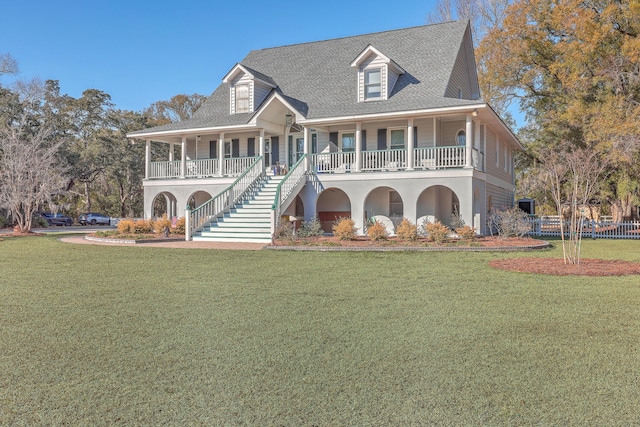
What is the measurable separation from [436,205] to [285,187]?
6418 millimetres

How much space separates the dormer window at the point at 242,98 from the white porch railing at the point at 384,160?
23.3 ft

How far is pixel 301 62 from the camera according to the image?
26.2 meters

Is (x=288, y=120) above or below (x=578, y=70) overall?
below

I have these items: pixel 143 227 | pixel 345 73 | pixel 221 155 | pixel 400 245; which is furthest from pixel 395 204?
pixel 143 227

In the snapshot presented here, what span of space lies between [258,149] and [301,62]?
18.9 ft

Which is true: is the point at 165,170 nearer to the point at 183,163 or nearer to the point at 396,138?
the point at 183,163

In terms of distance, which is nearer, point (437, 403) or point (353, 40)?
point (437, 403)

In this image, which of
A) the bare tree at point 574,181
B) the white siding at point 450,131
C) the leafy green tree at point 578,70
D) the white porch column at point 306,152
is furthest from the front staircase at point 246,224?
the leafy green tree at point 578,70

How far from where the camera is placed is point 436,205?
20.8 metres

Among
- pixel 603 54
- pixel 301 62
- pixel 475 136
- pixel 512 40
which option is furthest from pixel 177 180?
pixel 603 54

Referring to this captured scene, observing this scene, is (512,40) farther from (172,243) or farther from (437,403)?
(437,403)

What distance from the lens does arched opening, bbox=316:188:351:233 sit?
72.4ft

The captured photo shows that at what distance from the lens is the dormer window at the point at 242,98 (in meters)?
23.8

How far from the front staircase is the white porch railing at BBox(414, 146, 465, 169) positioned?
598cm
